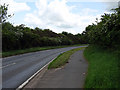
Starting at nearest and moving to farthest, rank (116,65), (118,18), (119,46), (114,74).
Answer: (114,74)
(116,65)
(118,18)
(119,46)

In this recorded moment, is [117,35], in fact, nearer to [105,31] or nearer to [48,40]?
[105,31]

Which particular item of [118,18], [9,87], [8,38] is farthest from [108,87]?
[8,38]

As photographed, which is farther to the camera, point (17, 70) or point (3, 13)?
point (3, 13)

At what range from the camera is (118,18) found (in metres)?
9.42

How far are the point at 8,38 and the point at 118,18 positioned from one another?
70.6ft

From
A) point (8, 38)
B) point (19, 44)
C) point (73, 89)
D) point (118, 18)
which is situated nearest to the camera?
point (73, 89)

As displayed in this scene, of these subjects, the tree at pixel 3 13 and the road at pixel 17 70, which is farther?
the tree at pixel 3 13

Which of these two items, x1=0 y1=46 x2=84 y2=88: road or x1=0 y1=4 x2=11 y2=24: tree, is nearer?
x1=0 y1=46 x2=84 y2=88: road

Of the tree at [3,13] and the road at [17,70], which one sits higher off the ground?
the tree at [3,13]

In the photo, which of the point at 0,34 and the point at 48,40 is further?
the point at 48,40

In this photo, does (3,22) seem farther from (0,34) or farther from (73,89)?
(73,89)

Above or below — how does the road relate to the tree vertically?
below

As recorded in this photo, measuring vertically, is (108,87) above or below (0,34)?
below

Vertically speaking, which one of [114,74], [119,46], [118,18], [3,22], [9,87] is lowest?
[9,87]
